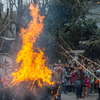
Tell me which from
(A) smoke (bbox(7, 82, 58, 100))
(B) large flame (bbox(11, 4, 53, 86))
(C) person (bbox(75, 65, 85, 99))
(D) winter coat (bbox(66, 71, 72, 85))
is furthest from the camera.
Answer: (D) winter coat (bbox(66, 71, 72, 85))

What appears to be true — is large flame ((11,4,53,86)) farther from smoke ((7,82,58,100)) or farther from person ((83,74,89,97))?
person ((83,74,89,97))

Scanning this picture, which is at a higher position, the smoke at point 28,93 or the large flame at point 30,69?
the large flame at point 30,69

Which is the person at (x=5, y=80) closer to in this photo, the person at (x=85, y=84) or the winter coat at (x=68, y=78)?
the winter coat at (x=68, y=78)

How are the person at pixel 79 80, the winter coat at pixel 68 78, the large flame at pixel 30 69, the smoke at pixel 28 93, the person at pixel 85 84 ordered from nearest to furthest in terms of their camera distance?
the smoke at pixel 28 93
the large flame at pixel 30 69
the person at pixel 79 80
the person at pixel 85 84
the winter coat at pixel 68 78

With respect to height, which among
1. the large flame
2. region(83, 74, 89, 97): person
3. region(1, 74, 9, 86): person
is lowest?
region(83, 74, 89, 97): person

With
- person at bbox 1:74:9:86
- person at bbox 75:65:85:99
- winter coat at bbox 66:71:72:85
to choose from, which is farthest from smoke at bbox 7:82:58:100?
winter coat at bbox 66:71:72:85

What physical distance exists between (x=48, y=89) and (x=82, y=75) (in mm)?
3537

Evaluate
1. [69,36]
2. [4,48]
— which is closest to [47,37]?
[69,36]

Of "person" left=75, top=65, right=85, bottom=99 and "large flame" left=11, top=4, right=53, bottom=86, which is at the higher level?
"large flame" left=11, top=4, right=53, bottom=86

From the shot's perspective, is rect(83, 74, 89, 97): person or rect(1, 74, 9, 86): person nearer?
rect(1, 74, 9, 86): person

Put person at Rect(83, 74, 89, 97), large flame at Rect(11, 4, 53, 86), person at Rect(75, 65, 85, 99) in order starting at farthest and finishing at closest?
person at Rect(83, 74, 89, 97)
person at Rect(75, 65, 85, 99)
large flame at Rect(11, 4, 53, 86)

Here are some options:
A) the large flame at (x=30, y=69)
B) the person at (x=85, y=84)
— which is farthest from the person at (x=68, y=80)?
the large flame at (x=30, y=69)

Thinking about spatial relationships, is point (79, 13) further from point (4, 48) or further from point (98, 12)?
point (4, 48)

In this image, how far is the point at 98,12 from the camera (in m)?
20.2
